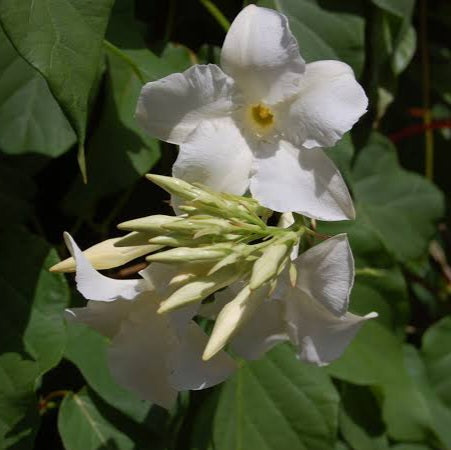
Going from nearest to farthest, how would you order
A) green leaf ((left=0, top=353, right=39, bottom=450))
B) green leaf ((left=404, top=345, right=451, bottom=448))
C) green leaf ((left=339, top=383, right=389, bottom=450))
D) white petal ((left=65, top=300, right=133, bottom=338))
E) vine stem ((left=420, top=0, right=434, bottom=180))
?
1. white petal ((left=65, top=300, right=133, bottom=338))
2. green leaf ((left=0, top=353, right=39, bottom=450))
3. green leaf ((left=339, top=383, right=389, bottom=450))
4. green leaf ((left=404, top=345, right=451, bottom=448))
5. vine stem ((left=420, top=0, right=434, bottom=180))

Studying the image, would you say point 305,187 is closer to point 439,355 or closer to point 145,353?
point 145,353

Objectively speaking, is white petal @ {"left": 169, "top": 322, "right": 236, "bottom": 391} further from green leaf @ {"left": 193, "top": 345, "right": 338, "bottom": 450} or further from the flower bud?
green leaf @ {"left": 193, "top": 345, "right": 338, "bottom": 450}

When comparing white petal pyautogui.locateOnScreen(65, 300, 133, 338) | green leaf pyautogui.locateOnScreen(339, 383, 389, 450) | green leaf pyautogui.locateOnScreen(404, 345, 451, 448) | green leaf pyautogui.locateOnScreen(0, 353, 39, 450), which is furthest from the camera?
green leaf pyautogui.locateOnScreen(404, 345, 451, 448)

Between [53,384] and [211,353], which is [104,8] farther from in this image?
[53,384]

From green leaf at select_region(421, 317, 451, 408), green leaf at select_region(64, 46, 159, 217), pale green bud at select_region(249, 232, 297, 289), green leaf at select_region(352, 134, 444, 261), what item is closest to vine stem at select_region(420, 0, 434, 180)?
green leaf at select_region(352, 134, 444, 261)

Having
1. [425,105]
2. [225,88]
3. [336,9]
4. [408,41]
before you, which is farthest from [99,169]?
[425,105]
